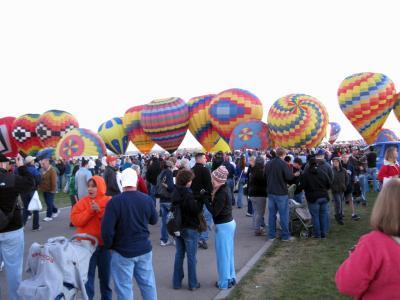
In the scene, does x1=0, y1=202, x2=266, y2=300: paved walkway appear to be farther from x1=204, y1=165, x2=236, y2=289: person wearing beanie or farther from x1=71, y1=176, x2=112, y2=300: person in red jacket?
x1=71, y1=176, x2=112, y2=300: person in red jacket

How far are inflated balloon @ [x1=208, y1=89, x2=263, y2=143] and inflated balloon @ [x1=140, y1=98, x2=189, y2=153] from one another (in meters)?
2.77

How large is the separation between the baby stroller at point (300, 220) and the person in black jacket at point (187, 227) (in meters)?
3.59

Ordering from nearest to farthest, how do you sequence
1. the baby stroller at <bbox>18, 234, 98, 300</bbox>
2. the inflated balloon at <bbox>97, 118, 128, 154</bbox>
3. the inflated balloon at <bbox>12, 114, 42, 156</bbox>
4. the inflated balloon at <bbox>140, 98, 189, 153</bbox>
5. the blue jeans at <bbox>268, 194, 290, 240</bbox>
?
the baby stroller at <bbox>18, 234, 98, 300</bbox> → the blue jeans at <bbox>268, 194, 290, 240</bbox> → the inflated balloon at <bbox>140, 98, 189, 153</bbox> → the inflated balloon at <bbox>12, 114, 42, 156</bbox> → the inflated balloon at <bbox>97, 118, 128, 154</bbox>

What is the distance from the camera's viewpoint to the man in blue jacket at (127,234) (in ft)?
13.1

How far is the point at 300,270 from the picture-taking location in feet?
19.9

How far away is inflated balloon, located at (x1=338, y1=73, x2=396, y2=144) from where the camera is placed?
24.1 m

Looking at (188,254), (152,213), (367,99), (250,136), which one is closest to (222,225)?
(188,254)

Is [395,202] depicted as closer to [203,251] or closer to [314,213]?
[203,251]

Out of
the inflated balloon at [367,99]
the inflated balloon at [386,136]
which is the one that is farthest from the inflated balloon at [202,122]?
the inflated balloon at [386,136]

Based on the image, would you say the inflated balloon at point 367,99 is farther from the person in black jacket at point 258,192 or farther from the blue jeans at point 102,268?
the blue jeans at point 102,268

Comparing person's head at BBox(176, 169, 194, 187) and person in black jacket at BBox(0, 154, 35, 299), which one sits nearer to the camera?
person in black jacket at BBox(0, 154, 35, 299)

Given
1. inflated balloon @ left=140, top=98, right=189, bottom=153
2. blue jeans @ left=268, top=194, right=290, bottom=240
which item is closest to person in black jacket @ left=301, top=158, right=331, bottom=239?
blue jeans @ left=268, top=194, right=290, bottom=240

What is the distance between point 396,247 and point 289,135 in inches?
952

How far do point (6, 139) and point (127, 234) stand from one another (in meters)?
28.4
